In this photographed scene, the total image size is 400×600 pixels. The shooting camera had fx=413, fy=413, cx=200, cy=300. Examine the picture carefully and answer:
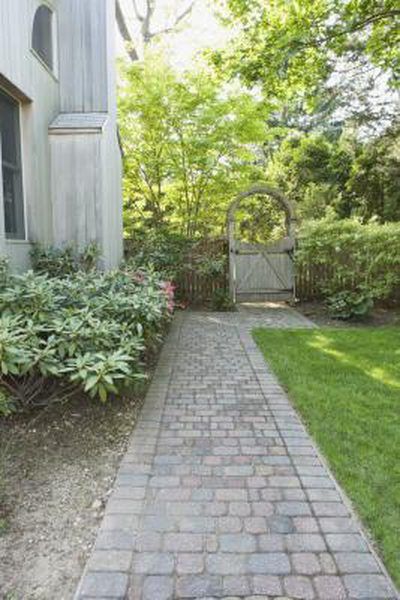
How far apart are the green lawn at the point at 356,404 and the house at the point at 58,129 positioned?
326cm

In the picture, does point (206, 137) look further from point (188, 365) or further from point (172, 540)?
point (172, 540)

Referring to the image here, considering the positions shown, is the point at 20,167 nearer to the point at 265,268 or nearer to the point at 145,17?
the point at 265,268

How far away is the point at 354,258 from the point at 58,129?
5.90 metres

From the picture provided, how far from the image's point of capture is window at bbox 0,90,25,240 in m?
4.96

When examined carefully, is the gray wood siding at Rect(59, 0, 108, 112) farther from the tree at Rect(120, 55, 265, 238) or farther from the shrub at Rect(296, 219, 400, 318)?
the shrub at Rect(296, 219, 400, 318)

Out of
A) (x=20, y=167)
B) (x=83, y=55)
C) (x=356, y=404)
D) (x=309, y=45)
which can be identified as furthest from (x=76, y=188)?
(x=309, y=45)

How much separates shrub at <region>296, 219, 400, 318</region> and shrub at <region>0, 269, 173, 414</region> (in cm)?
460

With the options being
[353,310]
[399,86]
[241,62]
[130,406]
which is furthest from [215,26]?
[130,406]

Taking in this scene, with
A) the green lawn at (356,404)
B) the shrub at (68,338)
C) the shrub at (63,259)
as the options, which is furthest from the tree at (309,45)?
the shrub at (68,338)

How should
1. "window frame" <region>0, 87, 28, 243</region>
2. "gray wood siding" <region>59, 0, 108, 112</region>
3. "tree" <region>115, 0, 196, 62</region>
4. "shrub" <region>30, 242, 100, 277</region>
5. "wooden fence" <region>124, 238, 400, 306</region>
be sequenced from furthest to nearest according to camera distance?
"tree" <region>115, 0, 196, 62</region>, "wooden fence" <region>124, 238, 400, 306</region>, "gray wood siding" <region>59, 0, 108, 112</region>, "shrub" <region>30, 242, 100, 277</region>, "window frame" <region>0, 87, 28, 243</region>

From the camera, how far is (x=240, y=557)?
1.86 meters

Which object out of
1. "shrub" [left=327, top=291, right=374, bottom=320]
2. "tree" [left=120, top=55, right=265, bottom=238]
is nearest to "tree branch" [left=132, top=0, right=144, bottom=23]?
"tree" [left=120, top=55, right=265, bottom=238]

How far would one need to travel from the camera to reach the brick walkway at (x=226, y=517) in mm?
1724

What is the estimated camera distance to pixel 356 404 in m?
3.64
